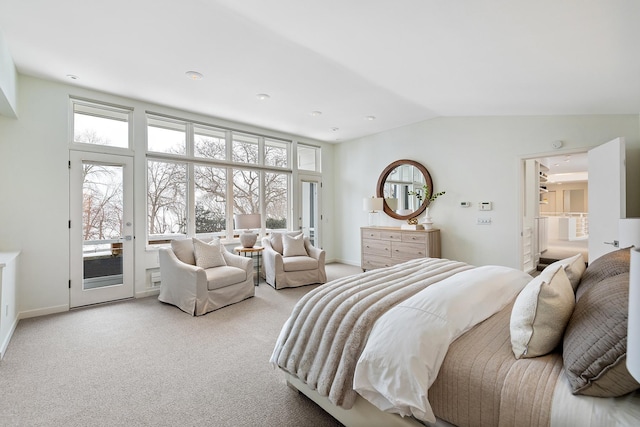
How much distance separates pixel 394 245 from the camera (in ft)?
17.0

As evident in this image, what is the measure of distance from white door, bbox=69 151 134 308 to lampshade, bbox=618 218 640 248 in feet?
17.3

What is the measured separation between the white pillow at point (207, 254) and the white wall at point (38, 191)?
1.52 meters

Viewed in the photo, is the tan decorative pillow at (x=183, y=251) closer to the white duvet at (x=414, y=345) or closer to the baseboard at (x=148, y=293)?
the baseboard at (x=148, y=293)

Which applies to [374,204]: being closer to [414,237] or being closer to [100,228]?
[414,237]

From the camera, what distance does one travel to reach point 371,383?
4.51 feet

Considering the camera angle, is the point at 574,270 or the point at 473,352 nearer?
the point at 473,352

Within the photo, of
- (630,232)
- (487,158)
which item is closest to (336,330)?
(630,232)

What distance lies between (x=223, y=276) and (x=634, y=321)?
3719mm

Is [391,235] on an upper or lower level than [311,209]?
lower

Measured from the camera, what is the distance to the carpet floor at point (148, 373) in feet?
5.95

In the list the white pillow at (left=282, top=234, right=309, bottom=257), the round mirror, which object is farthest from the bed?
the round mirror

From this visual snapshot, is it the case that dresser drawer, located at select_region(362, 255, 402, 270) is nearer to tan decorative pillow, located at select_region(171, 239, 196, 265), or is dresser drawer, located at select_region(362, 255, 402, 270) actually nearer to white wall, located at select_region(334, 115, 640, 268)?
white wall, located at select_region(334, 115, 640, 268)

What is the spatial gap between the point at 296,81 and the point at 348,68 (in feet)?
2.28

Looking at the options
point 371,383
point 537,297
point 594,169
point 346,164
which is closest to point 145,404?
point 371,383
